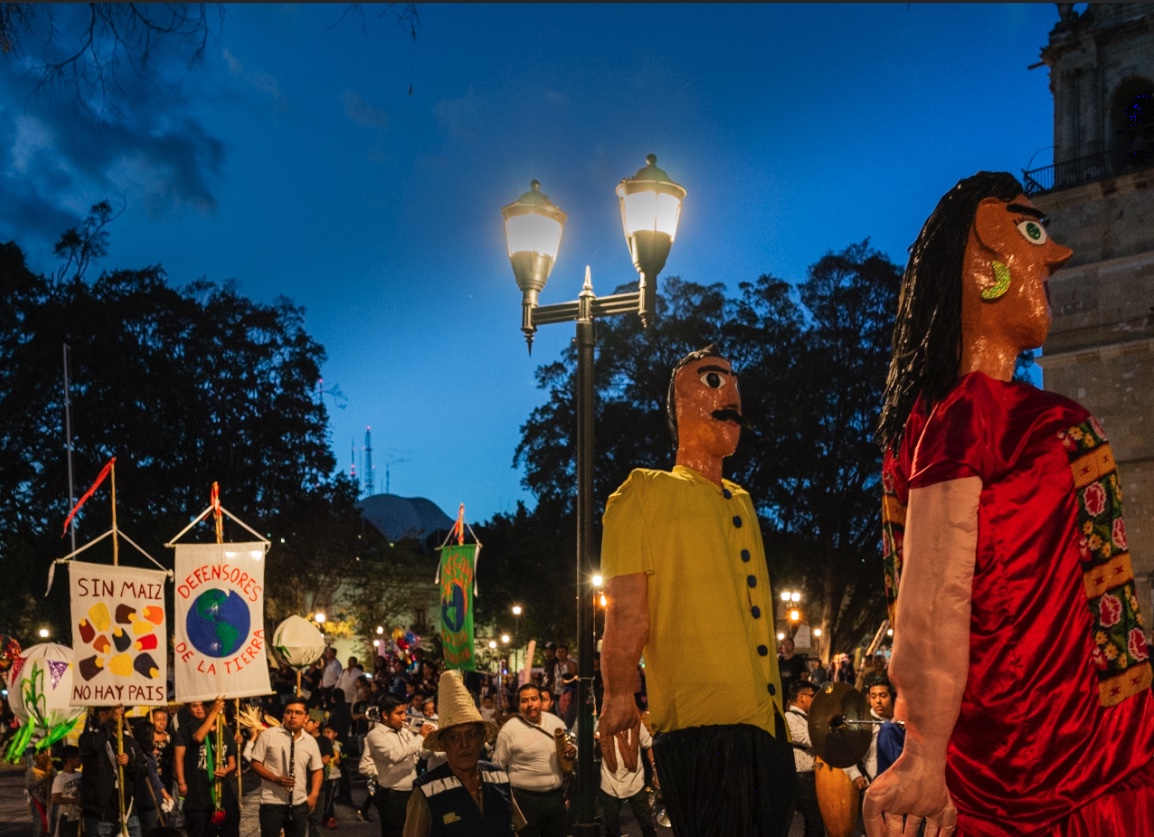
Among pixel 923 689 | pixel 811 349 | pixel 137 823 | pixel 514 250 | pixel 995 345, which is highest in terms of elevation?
pixel 811 349

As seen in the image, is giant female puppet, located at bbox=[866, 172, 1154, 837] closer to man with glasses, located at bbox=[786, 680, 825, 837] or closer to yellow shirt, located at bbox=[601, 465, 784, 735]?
yellow shirt, located at bbox=[601, 465, 784, 735]

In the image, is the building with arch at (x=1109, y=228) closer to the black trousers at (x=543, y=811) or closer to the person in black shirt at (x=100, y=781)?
the black trousers at (x=543, y=811)

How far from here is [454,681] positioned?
668 cm

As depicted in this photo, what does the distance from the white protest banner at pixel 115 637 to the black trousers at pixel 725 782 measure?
8008mm

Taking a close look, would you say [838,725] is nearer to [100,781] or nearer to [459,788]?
[459,788]

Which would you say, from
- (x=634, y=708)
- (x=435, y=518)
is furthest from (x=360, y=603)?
(x=634, y=708)

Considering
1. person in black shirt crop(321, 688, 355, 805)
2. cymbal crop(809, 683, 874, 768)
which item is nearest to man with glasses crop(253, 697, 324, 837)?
person in black shirt crop(321, 688, 355, 805)

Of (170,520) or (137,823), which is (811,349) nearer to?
(170,520)

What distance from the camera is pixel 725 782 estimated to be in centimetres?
423

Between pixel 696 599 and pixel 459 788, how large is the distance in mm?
2037

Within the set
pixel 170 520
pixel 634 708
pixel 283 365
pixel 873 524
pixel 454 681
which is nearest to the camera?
pixel 634 708

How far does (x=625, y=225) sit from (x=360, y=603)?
3819 centimetres

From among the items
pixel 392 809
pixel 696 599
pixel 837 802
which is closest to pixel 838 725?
pixel 696 599

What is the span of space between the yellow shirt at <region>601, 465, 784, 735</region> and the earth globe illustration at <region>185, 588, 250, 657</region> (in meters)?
8.01
